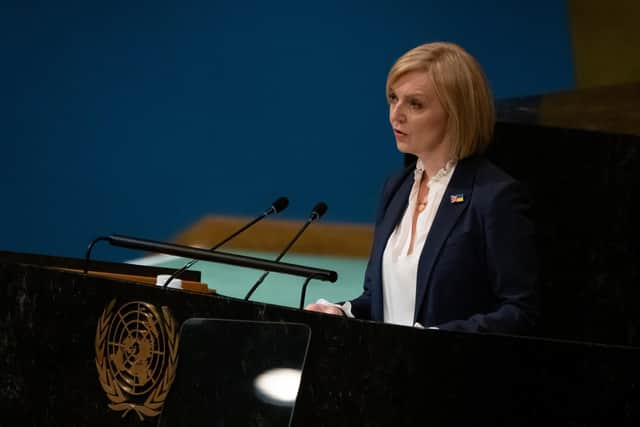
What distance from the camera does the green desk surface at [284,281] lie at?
5523 mm

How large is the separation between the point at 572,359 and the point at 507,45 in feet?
14.5

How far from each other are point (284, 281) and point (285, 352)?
428cm

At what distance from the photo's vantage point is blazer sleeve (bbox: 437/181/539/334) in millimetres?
2174

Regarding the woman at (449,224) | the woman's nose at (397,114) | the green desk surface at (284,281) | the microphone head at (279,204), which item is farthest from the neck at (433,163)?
the green desk surface at (284,281)

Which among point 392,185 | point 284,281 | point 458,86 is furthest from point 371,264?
point 284,281

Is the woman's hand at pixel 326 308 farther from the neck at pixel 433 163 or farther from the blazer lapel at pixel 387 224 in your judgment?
the neck at pixel 433 163

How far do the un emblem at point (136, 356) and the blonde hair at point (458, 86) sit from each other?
2.85 ft

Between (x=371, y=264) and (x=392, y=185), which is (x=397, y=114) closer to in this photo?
(x=392, y=185)

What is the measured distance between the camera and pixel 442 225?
2326 millimetres

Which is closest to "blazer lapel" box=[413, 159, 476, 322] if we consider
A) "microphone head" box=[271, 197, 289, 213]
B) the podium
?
"microphone head" box=[271, 197, 289, 213]

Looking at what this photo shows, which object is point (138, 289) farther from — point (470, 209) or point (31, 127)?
point (31, 127)

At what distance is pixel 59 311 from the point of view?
1.99 meters

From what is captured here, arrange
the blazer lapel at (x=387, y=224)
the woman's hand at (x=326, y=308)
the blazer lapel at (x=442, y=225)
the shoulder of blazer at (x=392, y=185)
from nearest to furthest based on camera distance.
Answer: the woman's hand at (x=326, y=308)
the blazer lapel at (x=442, y=225)
the blazer lapel at (x=387, y=224)
the shoulder of blazer at (x=392, y=185)

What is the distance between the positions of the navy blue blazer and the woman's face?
86mm
